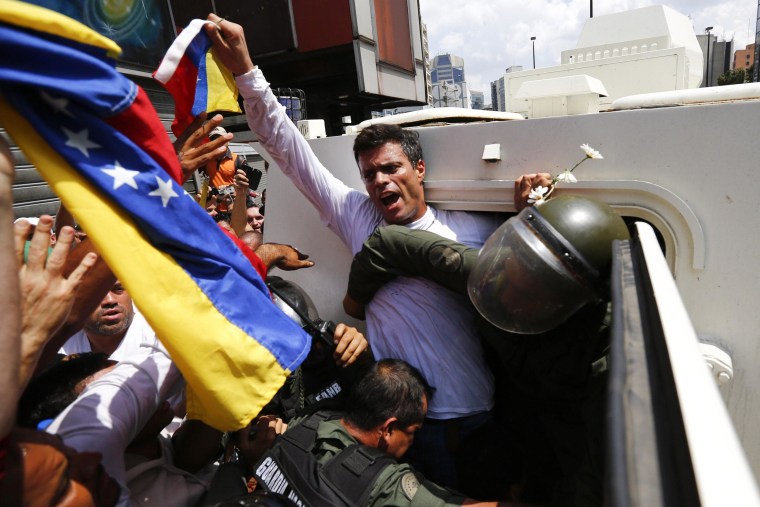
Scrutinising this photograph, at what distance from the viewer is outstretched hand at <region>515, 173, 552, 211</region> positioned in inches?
70.1

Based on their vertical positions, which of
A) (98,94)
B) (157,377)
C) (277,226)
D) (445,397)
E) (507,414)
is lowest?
(507,414)

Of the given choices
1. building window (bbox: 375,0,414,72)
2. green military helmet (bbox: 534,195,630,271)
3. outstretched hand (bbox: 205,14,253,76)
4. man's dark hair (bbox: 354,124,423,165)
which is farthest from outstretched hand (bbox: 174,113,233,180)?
building window (bbox: 375,0,414,72)

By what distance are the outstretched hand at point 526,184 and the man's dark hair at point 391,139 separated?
57 centimetres

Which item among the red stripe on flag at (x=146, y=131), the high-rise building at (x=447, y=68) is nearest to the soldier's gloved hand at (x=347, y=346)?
the red stripe on flag at (x=146, y=131)

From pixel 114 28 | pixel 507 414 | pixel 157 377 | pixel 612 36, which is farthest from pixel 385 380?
pixel 114 28

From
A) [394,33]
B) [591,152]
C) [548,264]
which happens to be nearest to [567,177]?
[591,152]

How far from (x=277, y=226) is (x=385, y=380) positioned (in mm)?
1707

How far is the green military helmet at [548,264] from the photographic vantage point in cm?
132

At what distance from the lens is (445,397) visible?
6.24 ft

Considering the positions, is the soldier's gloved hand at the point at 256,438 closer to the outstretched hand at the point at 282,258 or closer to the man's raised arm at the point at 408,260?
the man's raised arm at the point at 408,260

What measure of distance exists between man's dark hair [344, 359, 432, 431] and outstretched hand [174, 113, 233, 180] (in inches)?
39.7

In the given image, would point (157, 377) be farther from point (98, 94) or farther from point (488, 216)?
point (488, 216)

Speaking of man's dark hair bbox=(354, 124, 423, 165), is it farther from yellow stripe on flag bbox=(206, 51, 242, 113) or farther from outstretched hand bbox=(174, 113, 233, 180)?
outstretched hand bbox=(174, 113, 233, 180)

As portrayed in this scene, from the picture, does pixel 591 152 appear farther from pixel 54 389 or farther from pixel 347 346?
pixel 54 389
